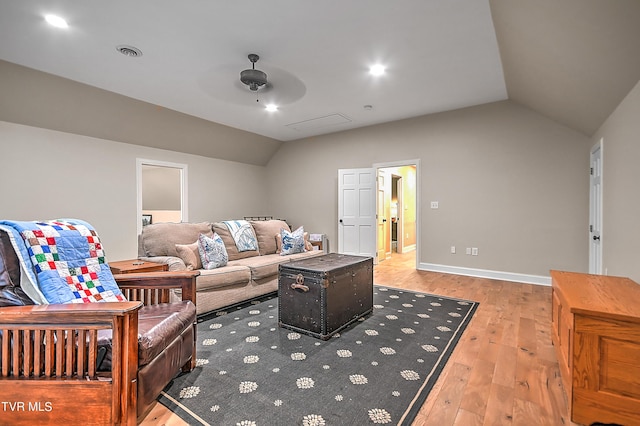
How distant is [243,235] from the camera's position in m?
3.99

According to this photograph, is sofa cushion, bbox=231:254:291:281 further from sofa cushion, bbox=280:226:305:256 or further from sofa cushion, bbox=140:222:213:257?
sofa cushion, bbox=140:222:213:257

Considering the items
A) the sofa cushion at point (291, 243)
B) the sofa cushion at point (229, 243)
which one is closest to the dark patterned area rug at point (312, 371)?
the sofa cushion at point (229, 243)

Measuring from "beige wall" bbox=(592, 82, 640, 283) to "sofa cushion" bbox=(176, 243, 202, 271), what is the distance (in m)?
3.80

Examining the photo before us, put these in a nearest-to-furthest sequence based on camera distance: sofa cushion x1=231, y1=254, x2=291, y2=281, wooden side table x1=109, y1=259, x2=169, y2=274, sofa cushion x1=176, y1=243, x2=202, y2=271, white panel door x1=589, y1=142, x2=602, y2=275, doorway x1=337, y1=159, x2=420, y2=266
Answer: wooden side table x1=109, y1=259, x2=169, y2=274, sofa cushion x1=176, y1=243, x2=202, y2=271, white panel door x1=589, y1=142, x2=602, y2=275, sofa cushion x1=231, y1=254, x2=291, y2=281, doorway x1=337, y1=159, x2=420, y2=266

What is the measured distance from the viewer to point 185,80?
3.60 meters

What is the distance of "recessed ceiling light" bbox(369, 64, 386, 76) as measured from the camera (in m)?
3.27

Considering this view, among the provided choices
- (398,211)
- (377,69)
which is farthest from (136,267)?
(398,211)

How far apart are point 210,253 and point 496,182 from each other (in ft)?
13.9

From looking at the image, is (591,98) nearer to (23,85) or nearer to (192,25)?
(192,25)

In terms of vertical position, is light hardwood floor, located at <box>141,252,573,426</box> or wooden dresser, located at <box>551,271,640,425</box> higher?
wooden dresser, located at <box>551,271,640,425</box>

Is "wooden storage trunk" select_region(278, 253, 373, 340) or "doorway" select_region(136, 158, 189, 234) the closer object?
"wooden storage trunk" select_region(278, 253, 373, 340)

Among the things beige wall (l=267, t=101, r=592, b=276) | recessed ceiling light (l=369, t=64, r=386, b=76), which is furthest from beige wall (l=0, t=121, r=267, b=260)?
recessed ceiling light (l=369, t=64, r=386, b=76)

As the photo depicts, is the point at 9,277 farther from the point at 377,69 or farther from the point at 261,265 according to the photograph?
the point at 377,69

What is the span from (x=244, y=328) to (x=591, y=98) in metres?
3.96
